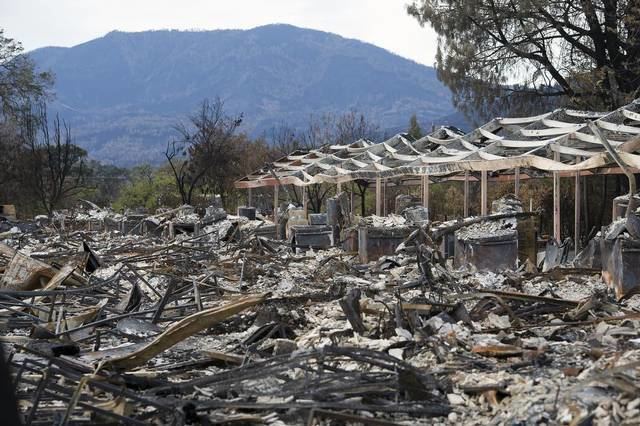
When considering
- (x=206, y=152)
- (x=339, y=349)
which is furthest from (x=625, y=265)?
(x=206, y=152)

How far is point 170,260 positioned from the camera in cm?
1176

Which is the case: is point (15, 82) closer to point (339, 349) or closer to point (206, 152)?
point (206, 152)

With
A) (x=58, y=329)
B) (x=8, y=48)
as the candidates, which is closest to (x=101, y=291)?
(x=58, y=329)

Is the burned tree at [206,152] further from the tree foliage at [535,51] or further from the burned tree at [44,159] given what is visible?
the tree foliage at [535,51]

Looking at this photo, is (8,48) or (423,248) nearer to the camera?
(423,248)

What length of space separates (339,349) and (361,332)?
146 cm

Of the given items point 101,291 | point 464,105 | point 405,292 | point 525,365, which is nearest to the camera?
point 525,365

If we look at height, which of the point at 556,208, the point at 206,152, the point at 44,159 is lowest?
the point at 556,208

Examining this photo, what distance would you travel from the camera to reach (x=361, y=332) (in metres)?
5.91

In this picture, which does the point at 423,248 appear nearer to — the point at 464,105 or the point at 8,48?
the point at 464,105

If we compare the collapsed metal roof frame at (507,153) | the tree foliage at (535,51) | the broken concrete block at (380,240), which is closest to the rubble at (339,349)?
the broken concrete block at (380,240)

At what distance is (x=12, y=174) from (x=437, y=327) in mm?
33185

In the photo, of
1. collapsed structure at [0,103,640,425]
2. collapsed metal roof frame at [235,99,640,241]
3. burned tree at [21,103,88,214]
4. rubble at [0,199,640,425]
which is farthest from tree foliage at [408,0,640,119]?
burned tree at [21,103,88,214]

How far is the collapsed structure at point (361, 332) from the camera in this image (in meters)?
4.03
